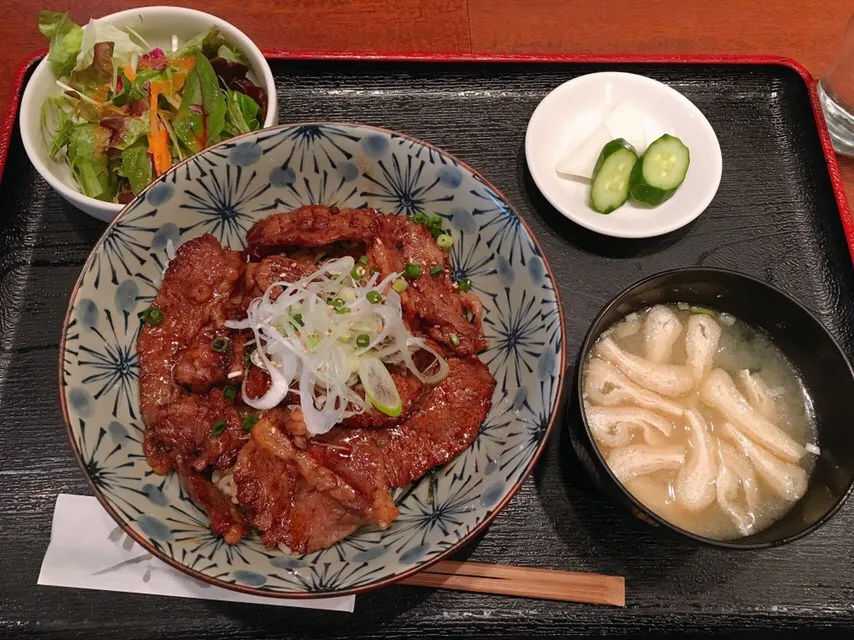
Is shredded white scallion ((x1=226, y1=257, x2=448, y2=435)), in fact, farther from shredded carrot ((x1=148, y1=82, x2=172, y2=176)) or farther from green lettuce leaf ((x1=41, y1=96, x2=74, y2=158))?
green lettuce leaf ((x1=41, y1=96, x2=74, y2=158))

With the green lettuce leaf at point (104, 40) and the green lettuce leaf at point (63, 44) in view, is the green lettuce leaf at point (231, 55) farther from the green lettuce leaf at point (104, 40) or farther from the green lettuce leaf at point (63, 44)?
the green lettuce leaf at point (63, 44)

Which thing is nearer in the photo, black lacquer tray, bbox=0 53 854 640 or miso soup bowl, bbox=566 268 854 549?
miso soup bowl, bbox=566 268 854 549

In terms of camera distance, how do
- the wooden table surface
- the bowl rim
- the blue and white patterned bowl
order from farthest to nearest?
the wooden table surface < the bowl rim < the blue and white patterned bowl

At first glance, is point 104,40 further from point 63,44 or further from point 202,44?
point 202,44

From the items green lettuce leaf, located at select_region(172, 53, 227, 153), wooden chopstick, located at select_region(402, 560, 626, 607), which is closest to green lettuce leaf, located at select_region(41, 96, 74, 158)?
green lettuce leaf, located at select_region(172, 53, 227, 153)

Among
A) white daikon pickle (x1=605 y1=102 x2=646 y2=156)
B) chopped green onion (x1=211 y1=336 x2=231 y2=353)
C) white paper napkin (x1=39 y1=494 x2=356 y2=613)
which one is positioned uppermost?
white daikon pickle (x1=605 y1=102 x2=646 y2=156)

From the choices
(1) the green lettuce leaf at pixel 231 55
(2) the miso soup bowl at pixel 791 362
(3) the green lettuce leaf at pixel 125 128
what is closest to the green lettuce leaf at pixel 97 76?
(3) the green lettuce leaf at pixel 125 128
